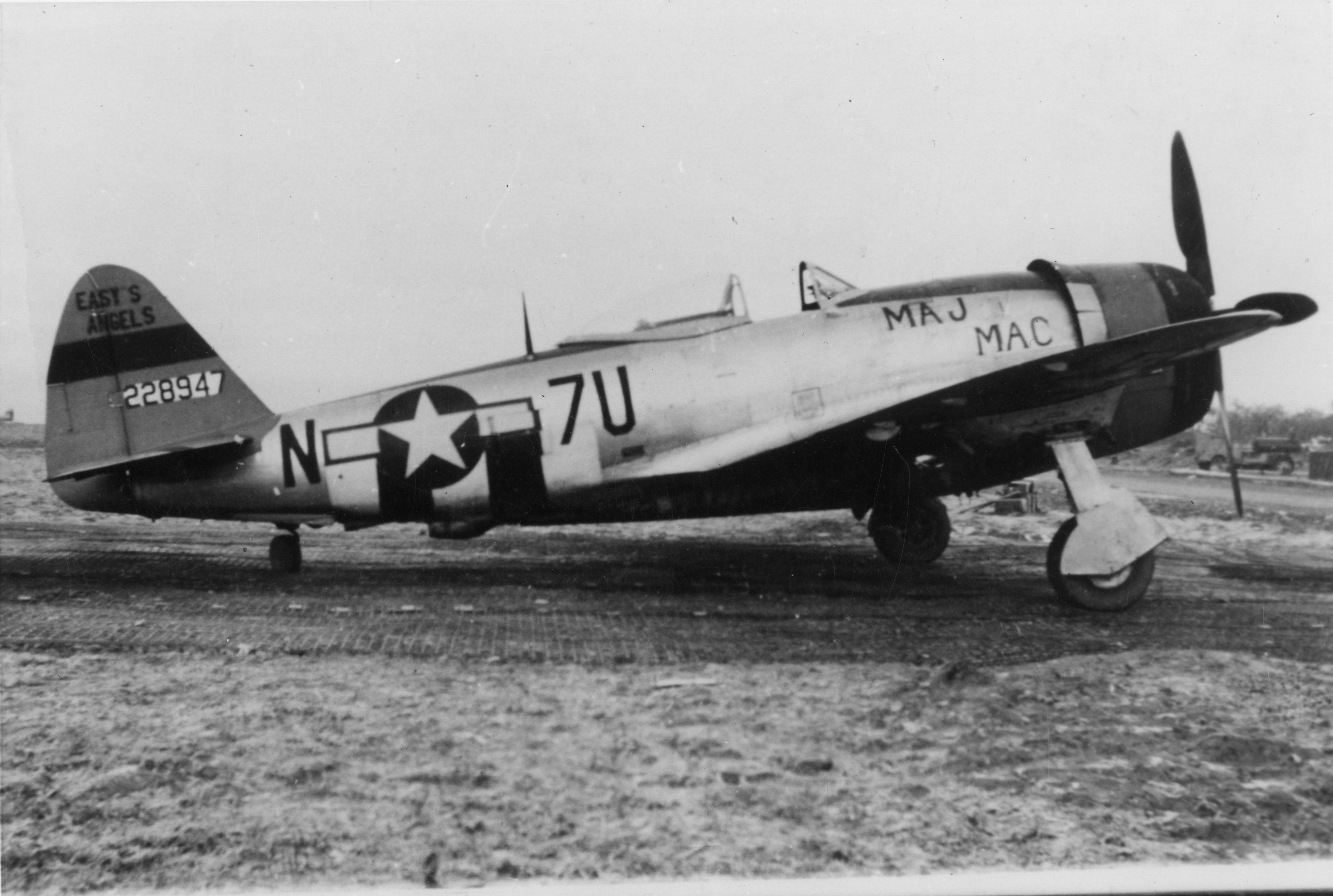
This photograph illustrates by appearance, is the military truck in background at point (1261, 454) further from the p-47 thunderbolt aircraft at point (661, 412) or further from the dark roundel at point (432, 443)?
the dark roundel at point (432, 443)

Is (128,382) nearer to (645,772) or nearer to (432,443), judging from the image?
(432,443)

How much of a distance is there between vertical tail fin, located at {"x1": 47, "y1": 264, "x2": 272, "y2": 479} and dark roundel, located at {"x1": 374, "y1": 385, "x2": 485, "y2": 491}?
1.10 m

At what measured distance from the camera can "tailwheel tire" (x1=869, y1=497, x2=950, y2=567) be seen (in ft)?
24.2

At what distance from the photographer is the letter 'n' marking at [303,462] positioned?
6383 millimetres

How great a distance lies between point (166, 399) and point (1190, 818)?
6877 mm

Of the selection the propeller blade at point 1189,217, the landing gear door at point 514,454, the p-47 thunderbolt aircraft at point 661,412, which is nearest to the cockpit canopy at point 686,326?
the p-47 thunderbolt aircraft at point 661,412

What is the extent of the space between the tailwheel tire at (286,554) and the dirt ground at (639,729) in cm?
27

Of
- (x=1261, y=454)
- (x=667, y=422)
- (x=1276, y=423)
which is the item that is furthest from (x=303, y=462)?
(x=1276, y=423)

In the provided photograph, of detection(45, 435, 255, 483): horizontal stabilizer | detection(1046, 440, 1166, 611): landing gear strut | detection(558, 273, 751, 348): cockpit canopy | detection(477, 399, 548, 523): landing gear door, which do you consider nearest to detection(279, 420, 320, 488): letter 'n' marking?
detection(45, 435, 255, 483): horizontal stabilizer

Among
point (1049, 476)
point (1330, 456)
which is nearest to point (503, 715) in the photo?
point (1049, 476)

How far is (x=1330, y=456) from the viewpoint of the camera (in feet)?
67.0

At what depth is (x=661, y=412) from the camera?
6.19 metres

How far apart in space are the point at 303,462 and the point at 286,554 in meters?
0.99

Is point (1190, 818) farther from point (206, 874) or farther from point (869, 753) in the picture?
point (206, 874)
